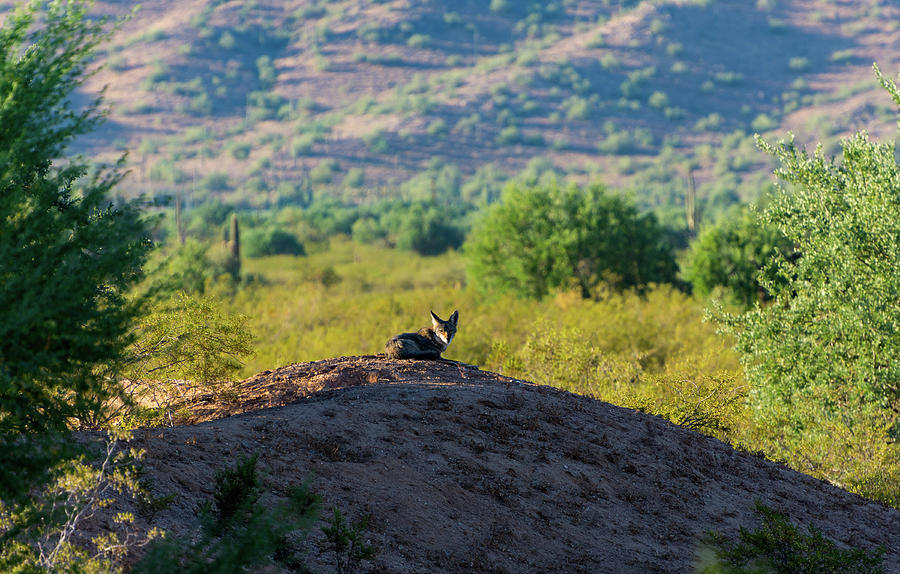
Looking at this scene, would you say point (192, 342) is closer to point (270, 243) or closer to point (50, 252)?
point (50, 252)

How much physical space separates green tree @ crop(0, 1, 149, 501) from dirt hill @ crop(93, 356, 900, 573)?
110 centimetres

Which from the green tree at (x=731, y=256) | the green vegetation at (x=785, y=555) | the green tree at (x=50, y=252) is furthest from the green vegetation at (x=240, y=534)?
the green tree at (x=731, y=256)

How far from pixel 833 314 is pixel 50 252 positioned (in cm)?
1195

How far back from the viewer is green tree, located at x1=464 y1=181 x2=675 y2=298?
42.7 meters

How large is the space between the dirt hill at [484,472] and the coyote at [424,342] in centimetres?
35

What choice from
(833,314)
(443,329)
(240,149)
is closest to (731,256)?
(833,314)

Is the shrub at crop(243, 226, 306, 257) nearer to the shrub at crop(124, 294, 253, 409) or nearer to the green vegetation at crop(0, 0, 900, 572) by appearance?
the green vegetation at crop(0, 0, 900, 572)

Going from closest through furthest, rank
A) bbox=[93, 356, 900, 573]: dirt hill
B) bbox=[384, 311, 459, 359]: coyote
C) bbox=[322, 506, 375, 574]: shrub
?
bbox=[322, 506, 375, 574]: shrub → bbox=[93, 356, 900, 573]: dirt hill → bbox=[384, 311, 459, 359]: coyote

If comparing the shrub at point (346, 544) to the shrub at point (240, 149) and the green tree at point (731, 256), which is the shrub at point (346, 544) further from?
the shrub at point (240, 149)

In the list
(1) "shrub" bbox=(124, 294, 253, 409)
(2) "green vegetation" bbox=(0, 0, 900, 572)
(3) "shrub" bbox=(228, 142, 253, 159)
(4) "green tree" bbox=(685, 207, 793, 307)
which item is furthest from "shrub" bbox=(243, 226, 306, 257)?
(3) "shrub" bbox=(228, 142, 253, 159)

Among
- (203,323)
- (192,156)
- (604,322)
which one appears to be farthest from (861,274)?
(192,156)

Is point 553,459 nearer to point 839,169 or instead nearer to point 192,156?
point 839,169

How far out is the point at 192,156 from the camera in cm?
18775

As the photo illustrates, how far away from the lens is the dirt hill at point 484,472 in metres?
8.20
